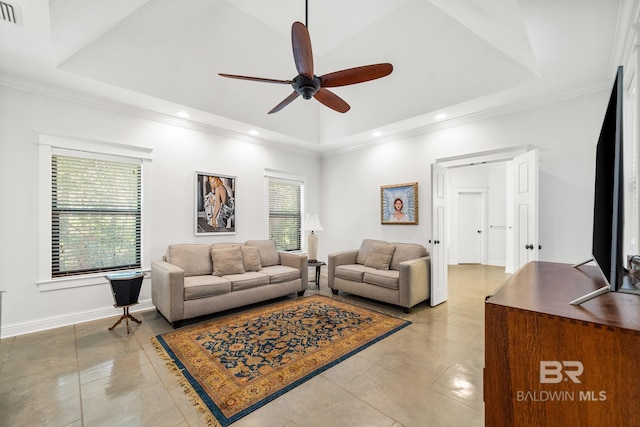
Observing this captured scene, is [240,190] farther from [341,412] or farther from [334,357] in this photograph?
[341,412]

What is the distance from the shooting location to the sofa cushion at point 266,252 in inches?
178

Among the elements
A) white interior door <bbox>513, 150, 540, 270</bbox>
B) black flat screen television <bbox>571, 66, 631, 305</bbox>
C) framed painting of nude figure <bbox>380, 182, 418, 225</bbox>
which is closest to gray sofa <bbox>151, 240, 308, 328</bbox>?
framed painting of nude figure <bbox>380, 182, 418, 225</bbox>

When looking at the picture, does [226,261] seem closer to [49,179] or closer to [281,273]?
[281,273]

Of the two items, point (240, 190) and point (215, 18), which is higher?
point (215, 18)

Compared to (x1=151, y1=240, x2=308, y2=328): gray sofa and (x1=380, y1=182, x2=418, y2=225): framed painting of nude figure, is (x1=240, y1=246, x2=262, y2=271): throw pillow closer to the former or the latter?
(x1=151, y1=240, x2=308, y2=328): gray sofa

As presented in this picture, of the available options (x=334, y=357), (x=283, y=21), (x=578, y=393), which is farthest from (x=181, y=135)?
(x=578, y=393)

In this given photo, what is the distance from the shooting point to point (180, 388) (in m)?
2.03

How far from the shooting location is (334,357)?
2.46 m

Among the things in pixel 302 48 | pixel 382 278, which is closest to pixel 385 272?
pixel 382 278

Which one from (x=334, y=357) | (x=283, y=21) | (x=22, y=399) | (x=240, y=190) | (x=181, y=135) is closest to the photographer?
(x=22, y=399)

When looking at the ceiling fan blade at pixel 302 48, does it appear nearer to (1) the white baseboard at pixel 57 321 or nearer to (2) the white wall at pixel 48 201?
(2) the white wall at pixel 48 201

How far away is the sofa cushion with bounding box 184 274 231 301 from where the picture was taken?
3.16 m

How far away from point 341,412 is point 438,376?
0.90 m
